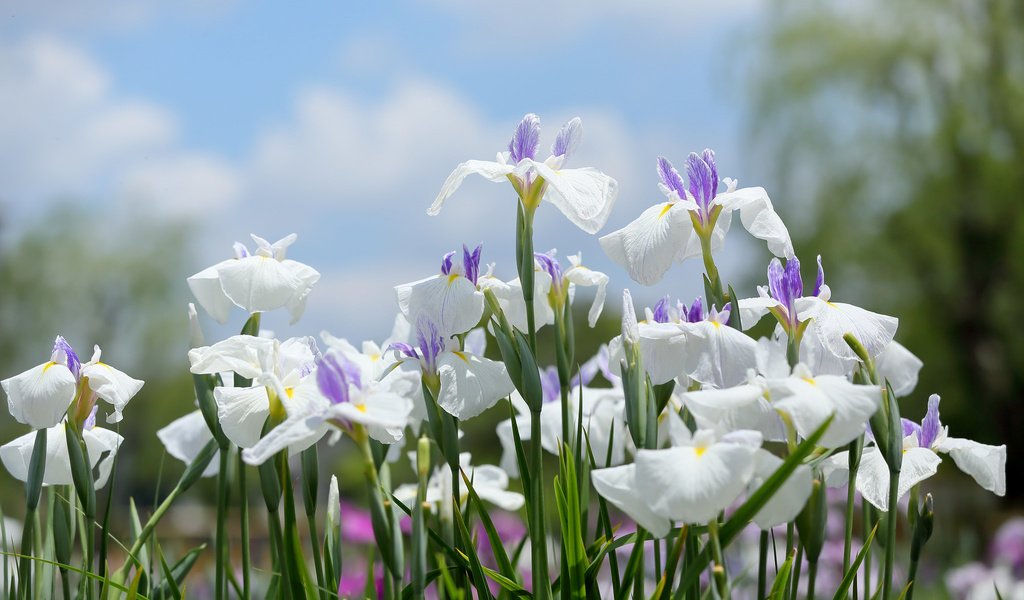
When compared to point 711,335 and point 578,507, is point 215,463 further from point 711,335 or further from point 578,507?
point 711,335

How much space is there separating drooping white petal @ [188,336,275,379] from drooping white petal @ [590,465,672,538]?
517 mm

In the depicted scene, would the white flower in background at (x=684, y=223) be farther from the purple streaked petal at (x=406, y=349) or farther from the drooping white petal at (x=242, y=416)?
the drooping white petal at (x=242, y=416)

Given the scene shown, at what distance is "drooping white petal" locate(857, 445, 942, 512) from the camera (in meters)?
1.35

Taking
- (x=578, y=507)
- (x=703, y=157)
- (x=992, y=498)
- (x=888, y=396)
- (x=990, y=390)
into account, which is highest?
(x=703, y=157)

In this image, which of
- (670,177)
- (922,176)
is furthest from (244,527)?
(922,176)

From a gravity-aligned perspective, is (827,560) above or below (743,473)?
below

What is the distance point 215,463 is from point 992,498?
13.0 metres

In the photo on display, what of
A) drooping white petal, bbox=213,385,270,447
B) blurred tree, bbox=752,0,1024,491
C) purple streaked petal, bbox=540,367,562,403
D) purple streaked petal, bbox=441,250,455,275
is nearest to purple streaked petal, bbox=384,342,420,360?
purple streaked petal, bbox=441,250,455,275

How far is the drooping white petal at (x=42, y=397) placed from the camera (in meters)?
1.31

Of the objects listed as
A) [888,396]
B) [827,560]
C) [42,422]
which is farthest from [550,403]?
[827,560]

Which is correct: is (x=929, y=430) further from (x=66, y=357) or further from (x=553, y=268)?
(x=66, y=357)

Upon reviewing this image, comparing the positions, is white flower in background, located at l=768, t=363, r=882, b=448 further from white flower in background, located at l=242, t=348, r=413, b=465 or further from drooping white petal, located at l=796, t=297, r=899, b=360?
white flower in background, located at l=242, t=348, r=413, b=465

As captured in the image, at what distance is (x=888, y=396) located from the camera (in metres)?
1.20

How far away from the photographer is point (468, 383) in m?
1.32
